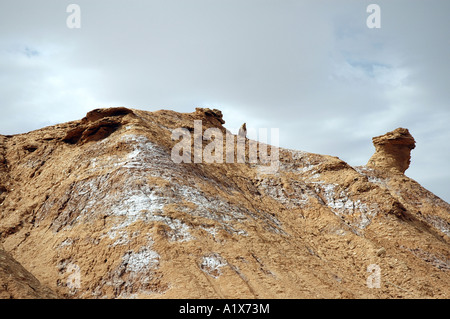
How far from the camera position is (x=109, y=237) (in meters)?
19.6

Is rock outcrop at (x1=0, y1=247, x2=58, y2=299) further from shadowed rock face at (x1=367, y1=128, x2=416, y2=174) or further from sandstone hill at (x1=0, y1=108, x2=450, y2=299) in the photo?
shadowed rock face at (x1=367, y1=128, x2=416, y2=174)

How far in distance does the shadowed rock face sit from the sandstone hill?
8.60m

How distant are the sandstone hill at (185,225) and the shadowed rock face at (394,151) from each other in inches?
339

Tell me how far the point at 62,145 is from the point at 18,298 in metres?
18.1

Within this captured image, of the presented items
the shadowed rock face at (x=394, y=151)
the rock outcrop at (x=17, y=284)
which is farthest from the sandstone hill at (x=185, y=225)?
the shadowed rock face at (x=394, y=151)

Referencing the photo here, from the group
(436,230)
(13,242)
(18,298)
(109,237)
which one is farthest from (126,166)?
(436,230)

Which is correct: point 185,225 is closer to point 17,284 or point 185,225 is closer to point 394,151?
point 17,284

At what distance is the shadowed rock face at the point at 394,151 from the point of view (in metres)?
41.8

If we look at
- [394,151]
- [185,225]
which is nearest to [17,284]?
[185,225]

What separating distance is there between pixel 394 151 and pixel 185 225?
1192 inches

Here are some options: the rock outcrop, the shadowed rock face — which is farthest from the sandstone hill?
the shadowed rock face

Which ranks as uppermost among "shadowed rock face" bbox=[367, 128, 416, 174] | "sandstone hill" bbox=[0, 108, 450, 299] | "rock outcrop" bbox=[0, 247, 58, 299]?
"shadowed rock face" bbox=[367, 128, 416, 174]

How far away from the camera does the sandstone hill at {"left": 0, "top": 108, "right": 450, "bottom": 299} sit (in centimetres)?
1783

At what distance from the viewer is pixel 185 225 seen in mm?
20500
